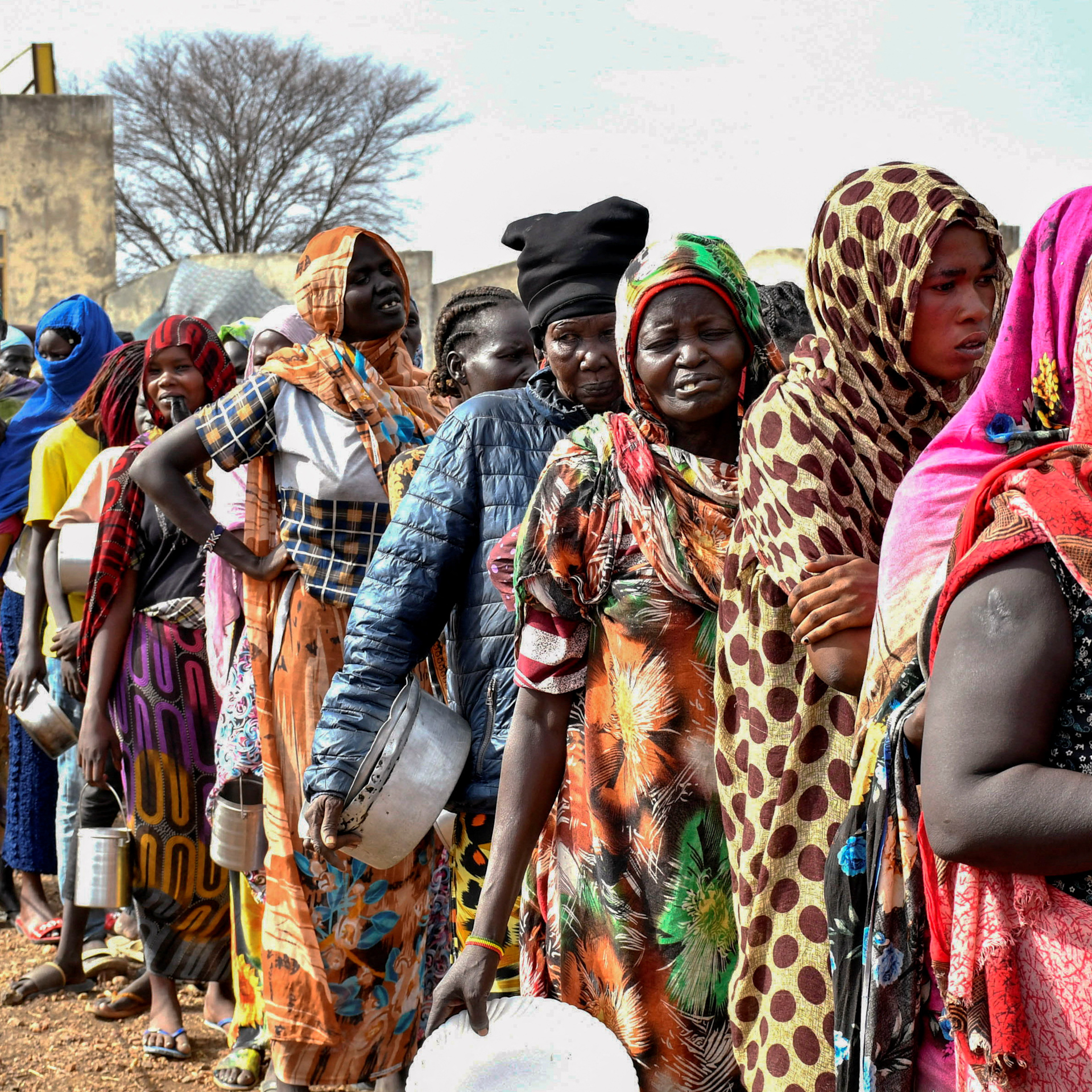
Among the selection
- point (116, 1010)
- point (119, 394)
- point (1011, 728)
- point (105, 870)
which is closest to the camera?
point (1011, 728)

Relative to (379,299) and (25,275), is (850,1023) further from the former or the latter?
(25,275)

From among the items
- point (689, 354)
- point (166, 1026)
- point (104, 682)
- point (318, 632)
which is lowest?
point (166, 1026)

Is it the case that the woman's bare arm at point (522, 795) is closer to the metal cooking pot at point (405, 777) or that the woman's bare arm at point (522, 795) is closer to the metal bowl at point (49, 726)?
the metal cooking pot at point (405, 777)

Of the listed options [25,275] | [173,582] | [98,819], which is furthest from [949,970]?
[25,275]

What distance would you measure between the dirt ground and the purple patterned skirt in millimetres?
289

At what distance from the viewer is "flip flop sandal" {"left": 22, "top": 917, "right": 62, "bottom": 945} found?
614cm

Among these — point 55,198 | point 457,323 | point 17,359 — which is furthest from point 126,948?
point 55,198

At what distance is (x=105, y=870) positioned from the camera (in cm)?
486

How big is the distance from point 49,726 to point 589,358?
11.2 ft

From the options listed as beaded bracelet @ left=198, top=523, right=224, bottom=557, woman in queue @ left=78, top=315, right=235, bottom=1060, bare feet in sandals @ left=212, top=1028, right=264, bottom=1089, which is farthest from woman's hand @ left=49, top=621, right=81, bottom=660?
bare feet in sandals @ left=212, top=1028, right=264, bottom=1089

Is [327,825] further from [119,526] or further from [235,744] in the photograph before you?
[119,526]

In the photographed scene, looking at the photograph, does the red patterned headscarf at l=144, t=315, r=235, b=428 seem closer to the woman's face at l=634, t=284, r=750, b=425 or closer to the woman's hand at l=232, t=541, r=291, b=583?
the woman's hand at l=232, t=541, r=291, b=583

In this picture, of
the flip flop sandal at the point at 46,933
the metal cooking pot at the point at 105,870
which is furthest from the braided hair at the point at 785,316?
the flip flop sandal at the point at 46,933

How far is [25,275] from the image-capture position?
23.1m
